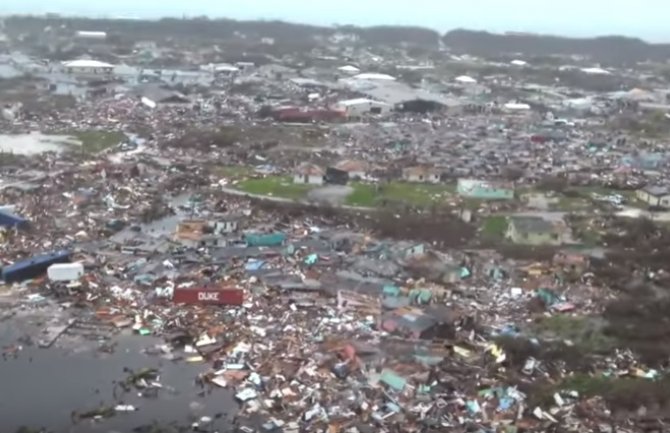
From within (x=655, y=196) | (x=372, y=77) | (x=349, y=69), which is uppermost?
(x=349, y=69)

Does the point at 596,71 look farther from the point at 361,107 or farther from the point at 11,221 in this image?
the point at 11,221

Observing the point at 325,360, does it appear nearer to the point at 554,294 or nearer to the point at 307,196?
the point at 554,294

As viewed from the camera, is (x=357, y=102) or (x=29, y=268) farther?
(x=357, y=102)

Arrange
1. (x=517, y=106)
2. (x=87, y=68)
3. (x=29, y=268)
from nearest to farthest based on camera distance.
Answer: (x=29, y=268), (x=517, y=106), (x=87, y=68)

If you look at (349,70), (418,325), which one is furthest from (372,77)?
(418,325)

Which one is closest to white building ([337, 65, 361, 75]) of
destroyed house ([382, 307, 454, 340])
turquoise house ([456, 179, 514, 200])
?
turquoise house ([456, 179, 514, 200])

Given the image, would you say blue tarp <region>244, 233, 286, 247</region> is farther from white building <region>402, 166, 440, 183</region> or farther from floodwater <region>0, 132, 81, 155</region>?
floodwater <region>0, 132, 81, 155</region>

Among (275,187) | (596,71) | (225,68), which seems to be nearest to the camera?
(275,187)
